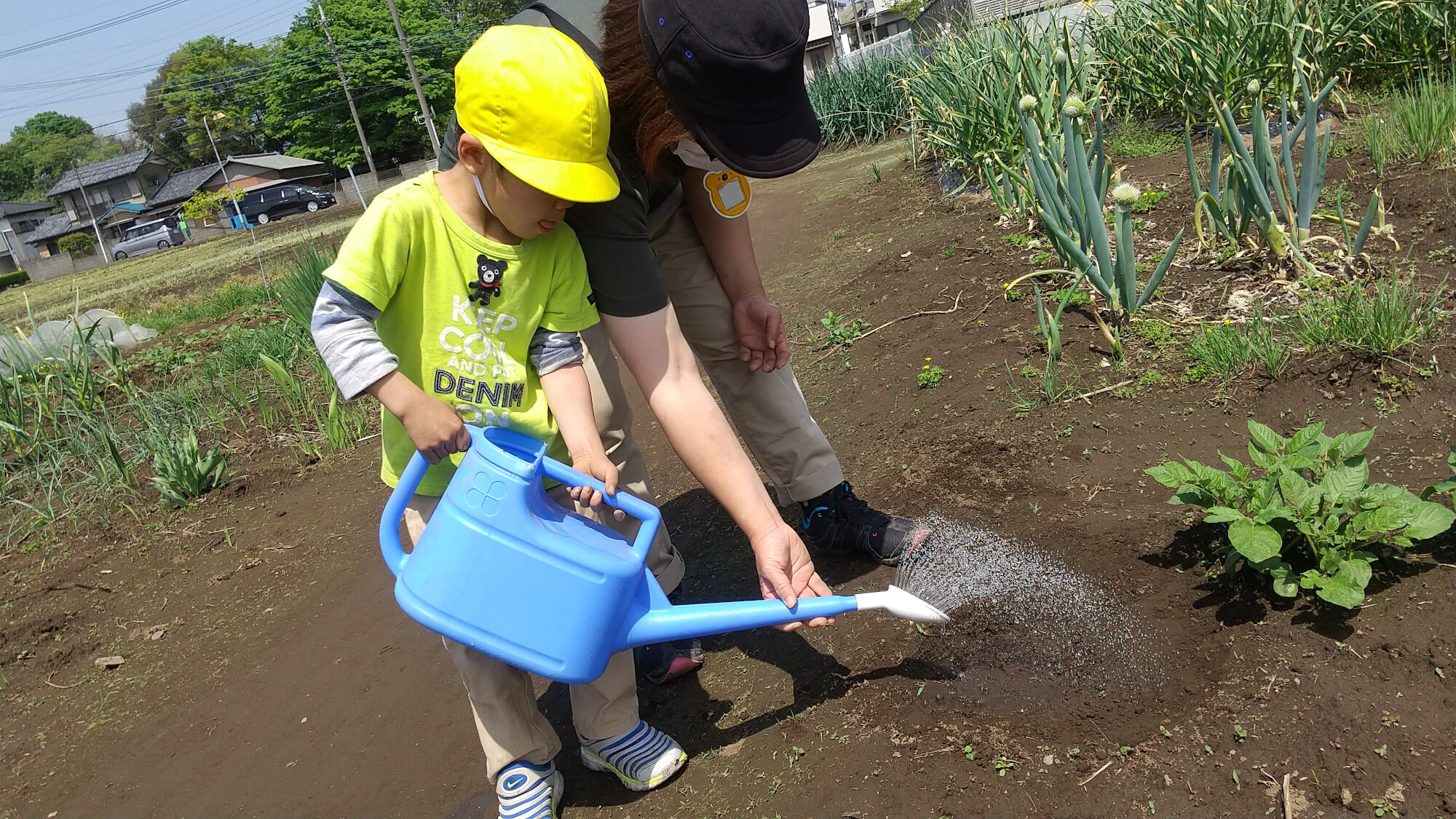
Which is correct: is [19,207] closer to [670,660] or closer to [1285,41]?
[1285,41]

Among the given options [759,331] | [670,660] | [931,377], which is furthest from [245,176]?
[670,660]

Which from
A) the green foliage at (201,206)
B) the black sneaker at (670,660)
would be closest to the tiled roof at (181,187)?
the green foliage at (201,206)

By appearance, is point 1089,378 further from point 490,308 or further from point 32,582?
point 32,582

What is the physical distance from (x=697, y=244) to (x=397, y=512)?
938mm

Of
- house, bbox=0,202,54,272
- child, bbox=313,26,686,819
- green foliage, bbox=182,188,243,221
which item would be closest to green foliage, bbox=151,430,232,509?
child, bbox=313,26,686,819

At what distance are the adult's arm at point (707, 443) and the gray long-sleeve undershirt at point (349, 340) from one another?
0.42 meters

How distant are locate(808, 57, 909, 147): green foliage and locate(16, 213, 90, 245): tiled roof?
54283 millimetres

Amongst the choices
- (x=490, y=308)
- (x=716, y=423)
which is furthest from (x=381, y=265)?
(x=716, y=423)

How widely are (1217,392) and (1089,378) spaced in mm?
352

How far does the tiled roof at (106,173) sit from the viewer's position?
194 ft

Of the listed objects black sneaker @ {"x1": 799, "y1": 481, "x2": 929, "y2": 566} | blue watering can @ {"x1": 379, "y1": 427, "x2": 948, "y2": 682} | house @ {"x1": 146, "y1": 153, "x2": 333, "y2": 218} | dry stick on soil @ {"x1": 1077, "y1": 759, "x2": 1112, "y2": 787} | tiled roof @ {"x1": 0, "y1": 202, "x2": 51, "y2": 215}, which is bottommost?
dry stick on soil @ {"x1": 1077, "y1": 759, "x2": 1112, "y2": 787}

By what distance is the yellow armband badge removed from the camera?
1920mm

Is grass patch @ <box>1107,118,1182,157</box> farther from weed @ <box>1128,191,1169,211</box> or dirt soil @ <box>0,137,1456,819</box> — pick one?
dirt soil @ <box>0,137,1456,819</box>

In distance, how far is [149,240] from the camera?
34812 millimetres
